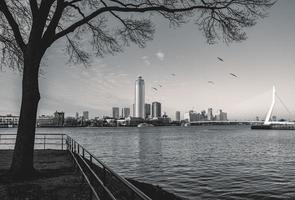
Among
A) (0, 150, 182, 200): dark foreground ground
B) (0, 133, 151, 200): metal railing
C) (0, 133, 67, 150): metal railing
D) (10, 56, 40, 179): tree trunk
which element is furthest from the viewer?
(0, 133, 67, 150): metal railing

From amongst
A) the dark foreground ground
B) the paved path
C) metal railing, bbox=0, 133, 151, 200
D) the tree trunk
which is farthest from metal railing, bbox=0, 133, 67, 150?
the paved path

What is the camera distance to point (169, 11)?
1154cm

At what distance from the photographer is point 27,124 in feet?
36.0

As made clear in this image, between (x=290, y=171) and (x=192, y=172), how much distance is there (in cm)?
841

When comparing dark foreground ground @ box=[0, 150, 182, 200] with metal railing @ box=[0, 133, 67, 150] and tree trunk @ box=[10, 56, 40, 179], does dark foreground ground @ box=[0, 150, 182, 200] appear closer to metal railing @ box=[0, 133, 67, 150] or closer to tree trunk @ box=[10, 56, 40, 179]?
tree trunk @ box=[10, 56, 40, 179]

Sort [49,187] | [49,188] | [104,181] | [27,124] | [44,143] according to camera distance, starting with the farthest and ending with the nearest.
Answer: [44,143] < [27,124] < [49,187] < [49,188] < [104,181]

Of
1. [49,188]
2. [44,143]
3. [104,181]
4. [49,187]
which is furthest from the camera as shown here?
[44,143]

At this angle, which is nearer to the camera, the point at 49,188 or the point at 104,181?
the point at 104,181

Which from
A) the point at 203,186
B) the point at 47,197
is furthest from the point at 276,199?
the point at 47,197

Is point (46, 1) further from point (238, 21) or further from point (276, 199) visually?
point (276, 199)

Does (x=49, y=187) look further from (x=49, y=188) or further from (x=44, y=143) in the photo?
(x=44, y=143)

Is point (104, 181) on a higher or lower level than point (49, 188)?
higher

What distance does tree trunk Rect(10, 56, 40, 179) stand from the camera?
1091cm

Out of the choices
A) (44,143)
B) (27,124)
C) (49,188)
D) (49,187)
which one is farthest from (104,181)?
(44,143)
